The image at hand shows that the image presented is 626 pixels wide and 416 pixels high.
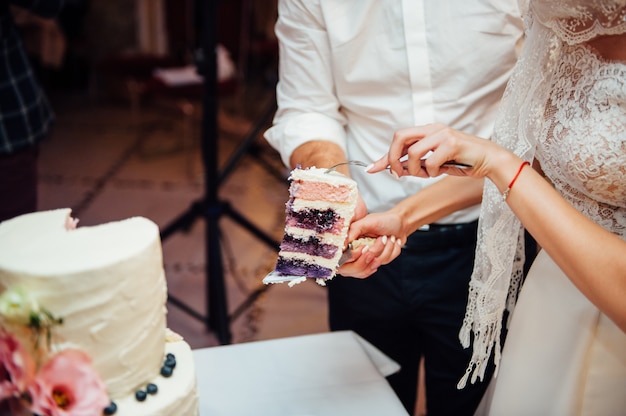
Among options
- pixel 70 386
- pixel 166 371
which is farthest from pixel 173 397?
pixel 70 386

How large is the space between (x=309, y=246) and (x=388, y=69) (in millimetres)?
523

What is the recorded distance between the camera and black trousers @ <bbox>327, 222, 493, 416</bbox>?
1.76 meters

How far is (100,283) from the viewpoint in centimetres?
92

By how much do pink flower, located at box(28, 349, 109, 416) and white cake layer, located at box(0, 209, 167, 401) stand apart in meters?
0.05

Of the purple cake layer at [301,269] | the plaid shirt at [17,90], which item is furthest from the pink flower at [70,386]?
the plaid shirt at [17,90]

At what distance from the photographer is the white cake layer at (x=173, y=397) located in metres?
1.01

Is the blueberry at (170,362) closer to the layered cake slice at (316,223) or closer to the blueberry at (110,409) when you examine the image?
the blueberry at (110,409)

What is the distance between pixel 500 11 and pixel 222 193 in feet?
11.7

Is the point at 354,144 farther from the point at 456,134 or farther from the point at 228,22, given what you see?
the point at 228,22

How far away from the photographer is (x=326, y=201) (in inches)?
56.0

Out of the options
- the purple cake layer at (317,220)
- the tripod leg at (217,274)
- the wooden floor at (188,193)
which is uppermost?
the purple cake layer at (317,220)

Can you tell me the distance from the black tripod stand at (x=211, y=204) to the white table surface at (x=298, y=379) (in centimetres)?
140

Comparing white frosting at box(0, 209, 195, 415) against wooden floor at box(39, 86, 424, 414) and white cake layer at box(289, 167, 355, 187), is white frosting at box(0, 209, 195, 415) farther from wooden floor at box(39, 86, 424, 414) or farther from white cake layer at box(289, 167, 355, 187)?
wooden floor at box(39, 86, 424, 414)

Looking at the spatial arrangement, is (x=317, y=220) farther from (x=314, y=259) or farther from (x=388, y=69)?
(x=388, y=69)
